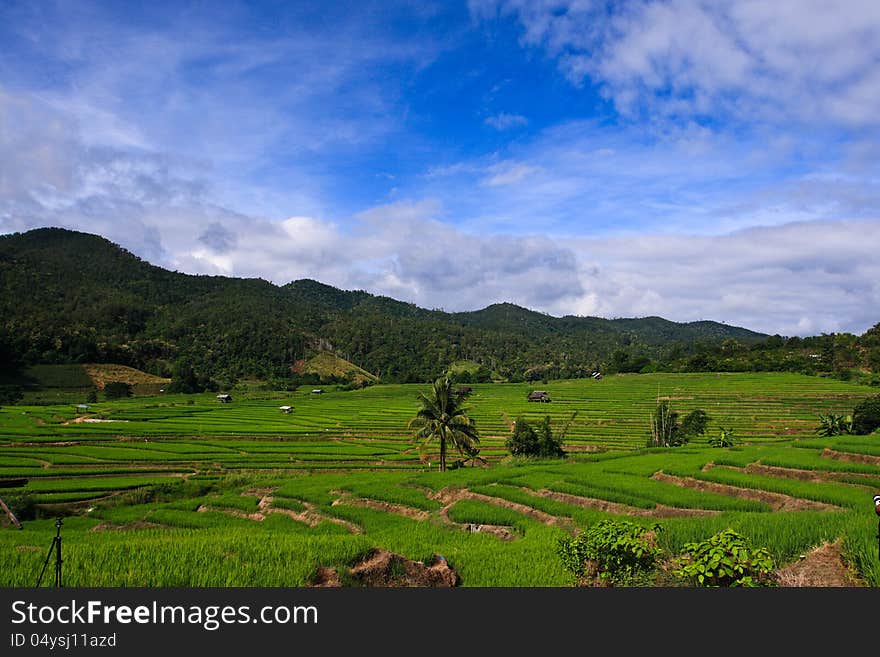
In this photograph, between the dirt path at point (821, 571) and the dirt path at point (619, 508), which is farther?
the dirt path at point (619, 508)

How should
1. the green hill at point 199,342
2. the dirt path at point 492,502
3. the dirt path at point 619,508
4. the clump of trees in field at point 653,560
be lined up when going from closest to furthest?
the clump of trees in field at point 653,560 → the dirt path at point 619,508 → the dirt path at point 492,502 → the green hill at point 199,342

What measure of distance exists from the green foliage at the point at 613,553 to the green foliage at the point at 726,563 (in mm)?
776

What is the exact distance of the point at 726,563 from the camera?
7.26 m

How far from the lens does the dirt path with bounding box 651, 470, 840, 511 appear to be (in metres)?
17.8

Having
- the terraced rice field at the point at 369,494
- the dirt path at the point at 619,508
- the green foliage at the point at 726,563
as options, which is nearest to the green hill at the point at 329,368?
Answer: the terraced rice field at the point at 369,494

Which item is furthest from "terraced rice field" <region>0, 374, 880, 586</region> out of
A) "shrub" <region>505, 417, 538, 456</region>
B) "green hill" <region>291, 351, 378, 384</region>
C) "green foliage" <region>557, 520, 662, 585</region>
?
"green hill" <region>291, 351, 378, 384</region>

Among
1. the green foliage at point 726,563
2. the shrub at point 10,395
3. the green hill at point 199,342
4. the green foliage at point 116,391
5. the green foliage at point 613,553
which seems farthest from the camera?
the green hill at point 199,342

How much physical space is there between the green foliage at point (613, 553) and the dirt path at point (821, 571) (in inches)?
76.1

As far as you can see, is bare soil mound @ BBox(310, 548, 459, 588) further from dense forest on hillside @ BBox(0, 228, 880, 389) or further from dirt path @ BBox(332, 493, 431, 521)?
dense forest on hillside @ BBox(0, 228, 880, 389)

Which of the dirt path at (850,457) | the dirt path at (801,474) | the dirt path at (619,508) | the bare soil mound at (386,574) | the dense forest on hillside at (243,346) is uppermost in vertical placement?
the dense forest on hillside at (243,346)

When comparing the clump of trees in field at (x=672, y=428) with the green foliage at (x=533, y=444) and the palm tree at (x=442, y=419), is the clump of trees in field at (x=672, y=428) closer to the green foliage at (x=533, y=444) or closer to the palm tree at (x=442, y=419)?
the green foliage at (x=533, y=444)

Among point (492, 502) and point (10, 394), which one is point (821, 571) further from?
point (10, 394)

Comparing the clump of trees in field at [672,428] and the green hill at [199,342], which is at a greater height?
the green hill at [199,342]

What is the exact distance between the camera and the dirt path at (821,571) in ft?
26.6
